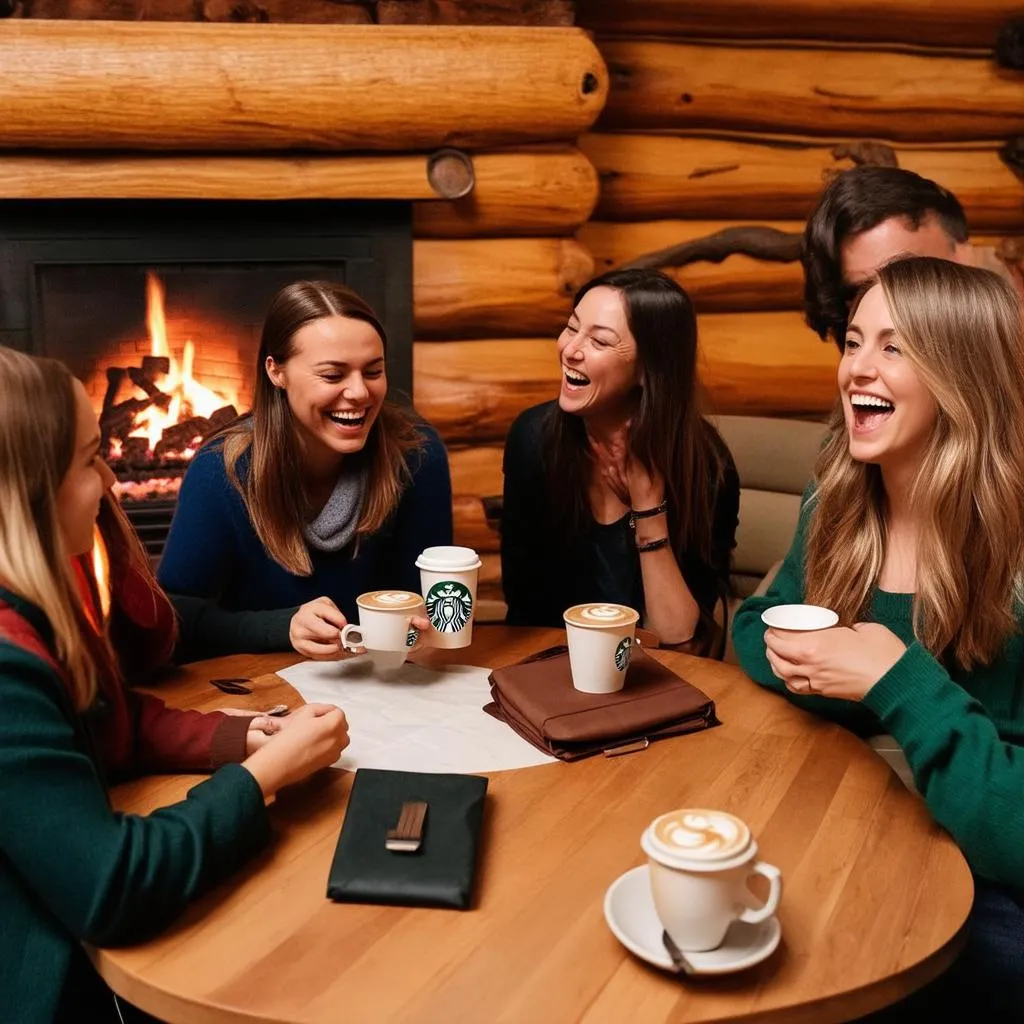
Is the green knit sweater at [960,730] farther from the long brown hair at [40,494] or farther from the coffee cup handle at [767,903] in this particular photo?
the long brown hair at [40,494]

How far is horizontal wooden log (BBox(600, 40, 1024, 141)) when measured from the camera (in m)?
3.96

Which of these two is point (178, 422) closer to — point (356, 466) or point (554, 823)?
point (356, 466)

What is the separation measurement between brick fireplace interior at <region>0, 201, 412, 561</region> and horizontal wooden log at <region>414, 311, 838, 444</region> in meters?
0.14

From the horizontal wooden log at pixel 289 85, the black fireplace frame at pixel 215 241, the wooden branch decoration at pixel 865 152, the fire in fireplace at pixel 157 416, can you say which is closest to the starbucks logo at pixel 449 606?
the black fireplace frame at pixel 215 241

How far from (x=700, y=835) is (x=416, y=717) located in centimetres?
68

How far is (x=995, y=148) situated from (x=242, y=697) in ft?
12.2

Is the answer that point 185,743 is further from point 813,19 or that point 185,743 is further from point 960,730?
point 813,19

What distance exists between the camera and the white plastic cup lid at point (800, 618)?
1668 millimetres

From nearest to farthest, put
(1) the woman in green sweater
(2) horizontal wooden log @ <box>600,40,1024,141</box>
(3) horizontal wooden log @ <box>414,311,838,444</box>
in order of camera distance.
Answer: (1) the woman in green sweater
(3) horizontal wooden log @ <box>414,311,838,444</box>
(2) horizontal wooden log @ <box>600,40,1024,141</box>

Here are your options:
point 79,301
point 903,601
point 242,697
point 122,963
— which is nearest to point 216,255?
point 79,301

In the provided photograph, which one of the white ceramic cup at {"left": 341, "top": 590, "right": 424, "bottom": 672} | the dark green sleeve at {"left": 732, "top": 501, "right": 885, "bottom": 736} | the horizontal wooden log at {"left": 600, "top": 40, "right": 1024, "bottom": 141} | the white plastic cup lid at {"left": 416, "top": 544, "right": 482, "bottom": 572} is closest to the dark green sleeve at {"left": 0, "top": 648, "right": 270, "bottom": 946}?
the white ceramic cup at {"left": 341, "top": 590, "right": 424, "bottom": 672}

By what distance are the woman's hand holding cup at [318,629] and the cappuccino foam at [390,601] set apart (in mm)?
97


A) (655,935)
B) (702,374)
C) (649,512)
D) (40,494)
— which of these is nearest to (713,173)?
(702,374)

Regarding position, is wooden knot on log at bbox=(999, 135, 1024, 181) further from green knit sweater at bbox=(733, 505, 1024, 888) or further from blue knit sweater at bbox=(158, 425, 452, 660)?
green knit sweater at bbox=(733, 505, 1024, 888)
